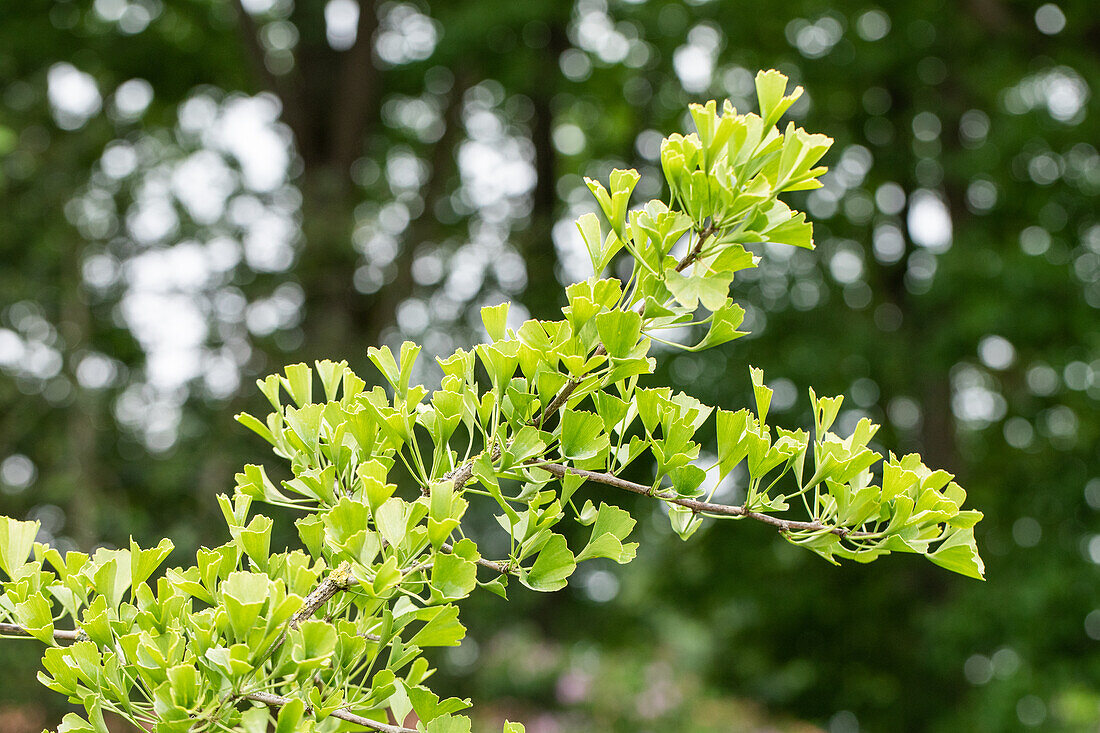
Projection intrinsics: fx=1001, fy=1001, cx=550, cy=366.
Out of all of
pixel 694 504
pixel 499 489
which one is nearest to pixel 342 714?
pixel 499 489

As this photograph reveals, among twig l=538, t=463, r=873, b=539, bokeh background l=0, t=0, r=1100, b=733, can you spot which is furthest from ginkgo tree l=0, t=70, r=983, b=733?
bokeh background l=0, t=0, r=1100, b=733

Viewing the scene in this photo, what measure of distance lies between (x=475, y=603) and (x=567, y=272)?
2401 millimetres

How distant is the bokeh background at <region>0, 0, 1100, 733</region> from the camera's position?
5.78 meters

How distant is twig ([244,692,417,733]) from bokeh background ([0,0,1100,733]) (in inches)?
181

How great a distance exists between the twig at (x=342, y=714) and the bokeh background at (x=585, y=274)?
15.1 ft

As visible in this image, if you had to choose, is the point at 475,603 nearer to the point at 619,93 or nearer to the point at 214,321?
the point at 214,321

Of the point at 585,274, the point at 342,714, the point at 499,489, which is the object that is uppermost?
the point at 499,489

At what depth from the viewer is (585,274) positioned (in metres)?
6.79

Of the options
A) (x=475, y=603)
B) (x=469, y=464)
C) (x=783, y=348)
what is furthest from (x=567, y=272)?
(x=469, y=464)

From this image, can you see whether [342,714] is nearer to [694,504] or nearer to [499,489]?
→ [499,489]

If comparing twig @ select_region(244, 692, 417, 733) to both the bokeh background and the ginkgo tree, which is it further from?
the bokeh background

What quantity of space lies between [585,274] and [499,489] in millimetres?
6019

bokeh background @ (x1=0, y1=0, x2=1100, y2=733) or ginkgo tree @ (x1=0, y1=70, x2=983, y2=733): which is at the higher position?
ginkgo tree @ (x1=0, y1=70, x2=983, y2=733)

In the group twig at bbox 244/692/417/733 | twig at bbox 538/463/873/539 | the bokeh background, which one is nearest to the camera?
twig at bbox 244/692/417/733
